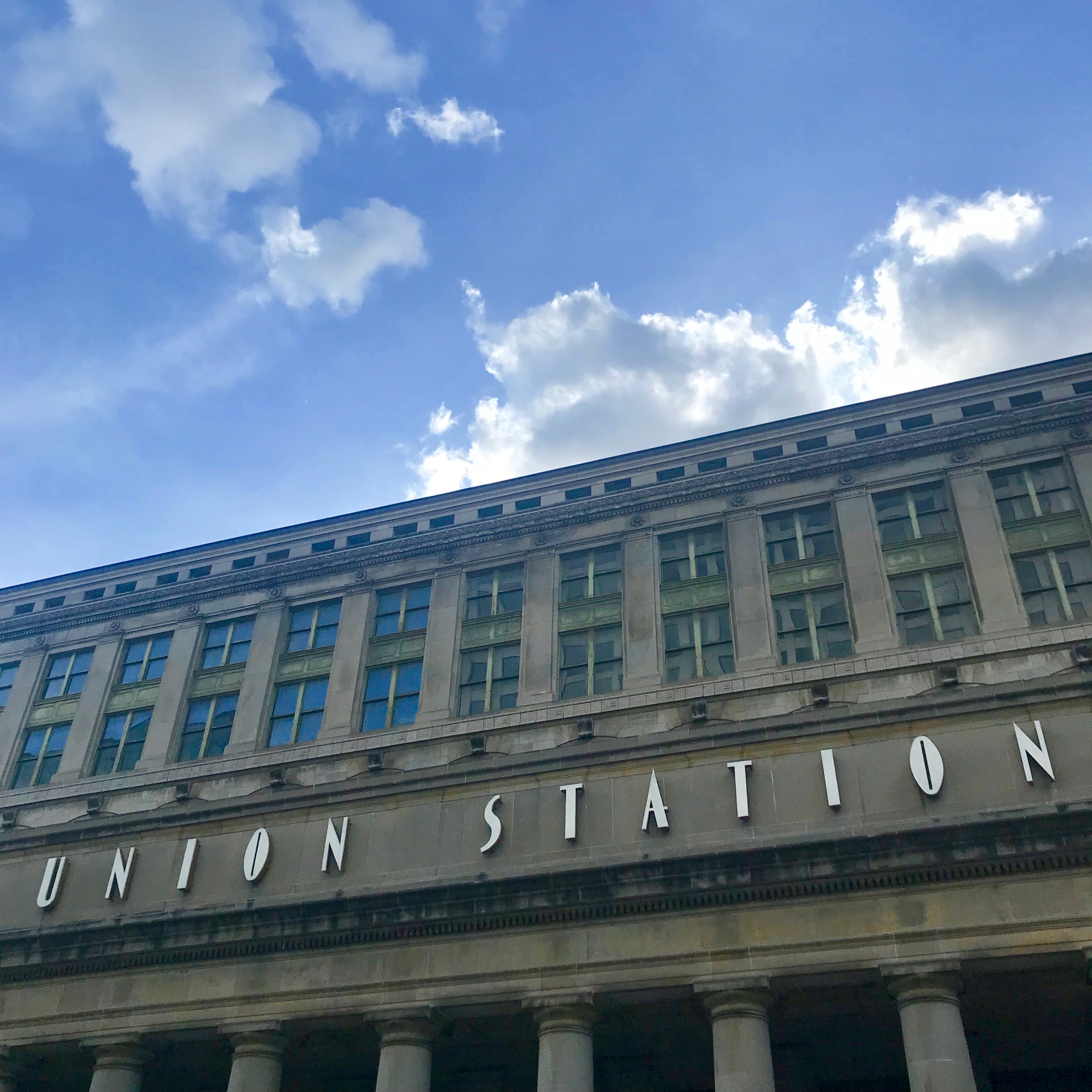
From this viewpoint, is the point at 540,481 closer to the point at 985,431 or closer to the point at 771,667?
the point at 771,667

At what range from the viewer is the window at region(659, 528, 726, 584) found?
144ft

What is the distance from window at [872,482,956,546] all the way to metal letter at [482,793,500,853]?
18354 millimetres

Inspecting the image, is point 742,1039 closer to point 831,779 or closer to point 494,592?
point 831,779

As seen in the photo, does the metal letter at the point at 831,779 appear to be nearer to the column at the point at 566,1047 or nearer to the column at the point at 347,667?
the column at the point at 566,1047

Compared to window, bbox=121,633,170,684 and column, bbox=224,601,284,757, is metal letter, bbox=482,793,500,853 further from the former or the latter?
window, bbox=121,633,170,684

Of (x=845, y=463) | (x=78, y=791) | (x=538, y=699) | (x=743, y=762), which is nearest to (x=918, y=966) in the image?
(x=743, y=762)

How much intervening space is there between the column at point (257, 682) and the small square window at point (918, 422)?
27.0 metres

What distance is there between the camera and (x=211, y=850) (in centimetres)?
3447

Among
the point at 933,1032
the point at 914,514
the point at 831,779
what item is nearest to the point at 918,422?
the point at 914,514

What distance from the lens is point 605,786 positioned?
103 ft

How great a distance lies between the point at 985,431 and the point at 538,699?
19606 millimetres

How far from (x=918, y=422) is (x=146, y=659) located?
34.2 m

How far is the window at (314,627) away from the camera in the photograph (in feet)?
157

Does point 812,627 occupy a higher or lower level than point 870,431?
lower
